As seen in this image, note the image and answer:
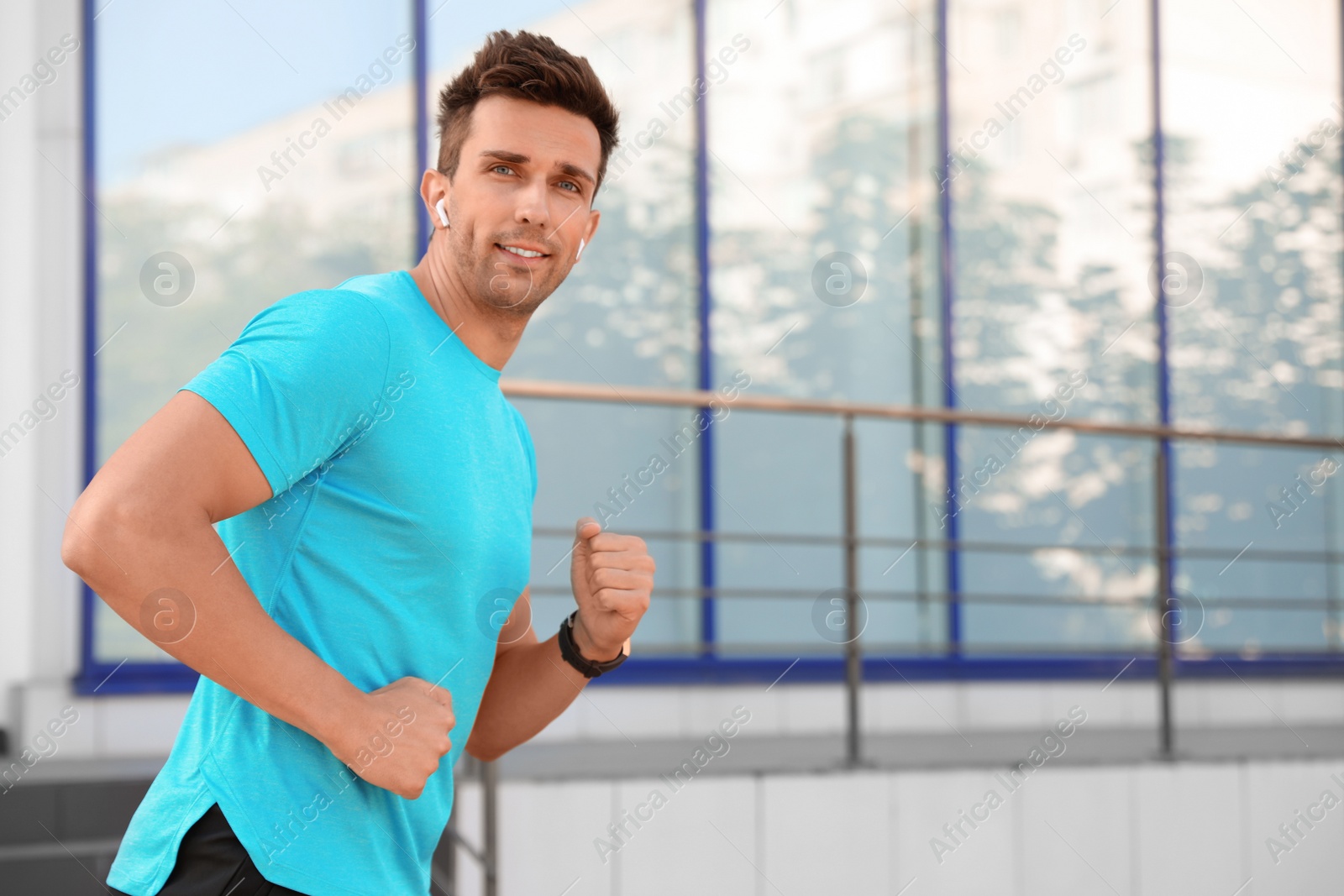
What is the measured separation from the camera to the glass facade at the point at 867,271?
13.7 feet

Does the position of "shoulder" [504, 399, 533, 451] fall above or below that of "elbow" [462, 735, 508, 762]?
above

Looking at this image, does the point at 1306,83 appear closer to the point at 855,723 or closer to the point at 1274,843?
the point at 1274,843

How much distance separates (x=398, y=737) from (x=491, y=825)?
1597 mm

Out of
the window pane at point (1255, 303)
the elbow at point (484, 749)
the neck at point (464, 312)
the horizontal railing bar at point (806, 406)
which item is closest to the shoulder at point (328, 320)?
the neck at point (464, 312)

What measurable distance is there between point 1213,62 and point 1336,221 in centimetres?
103

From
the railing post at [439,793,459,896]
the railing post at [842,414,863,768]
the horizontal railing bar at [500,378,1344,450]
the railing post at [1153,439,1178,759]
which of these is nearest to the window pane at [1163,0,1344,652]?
the horizontal railing bar at [500,378,1344,450]

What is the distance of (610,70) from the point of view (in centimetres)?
450

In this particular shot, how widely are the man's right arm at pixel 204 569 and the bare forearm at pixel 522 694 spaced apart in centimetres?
37

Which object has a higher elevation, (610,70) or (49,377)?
(610,70)

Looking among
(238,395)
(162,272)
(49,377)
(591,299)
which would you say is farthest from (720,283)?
(238,395)

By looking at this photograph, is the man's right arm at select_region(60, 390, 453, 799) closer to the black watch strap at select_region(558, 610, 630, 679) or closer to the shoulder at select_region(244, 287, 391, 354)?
the shoulder at select_region(244, 287, 391, 354)

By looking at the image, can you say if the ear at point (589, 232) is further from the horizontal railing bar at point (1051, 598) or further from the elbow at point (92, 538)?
the horizontal railing bar at point (1051, 598)

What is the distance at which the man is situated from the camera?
0.88 metres

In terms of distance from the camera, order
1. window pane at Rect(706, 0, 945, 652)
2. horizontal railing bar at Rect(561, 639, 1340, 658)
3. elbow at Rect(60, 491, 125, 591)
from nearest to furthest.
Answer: elbow at Rect(60, 491, 125, 591), horizontal railing bar at Rect(561, 639, 1340, 658), window pane at Rect(706, 0, 945, 652)
